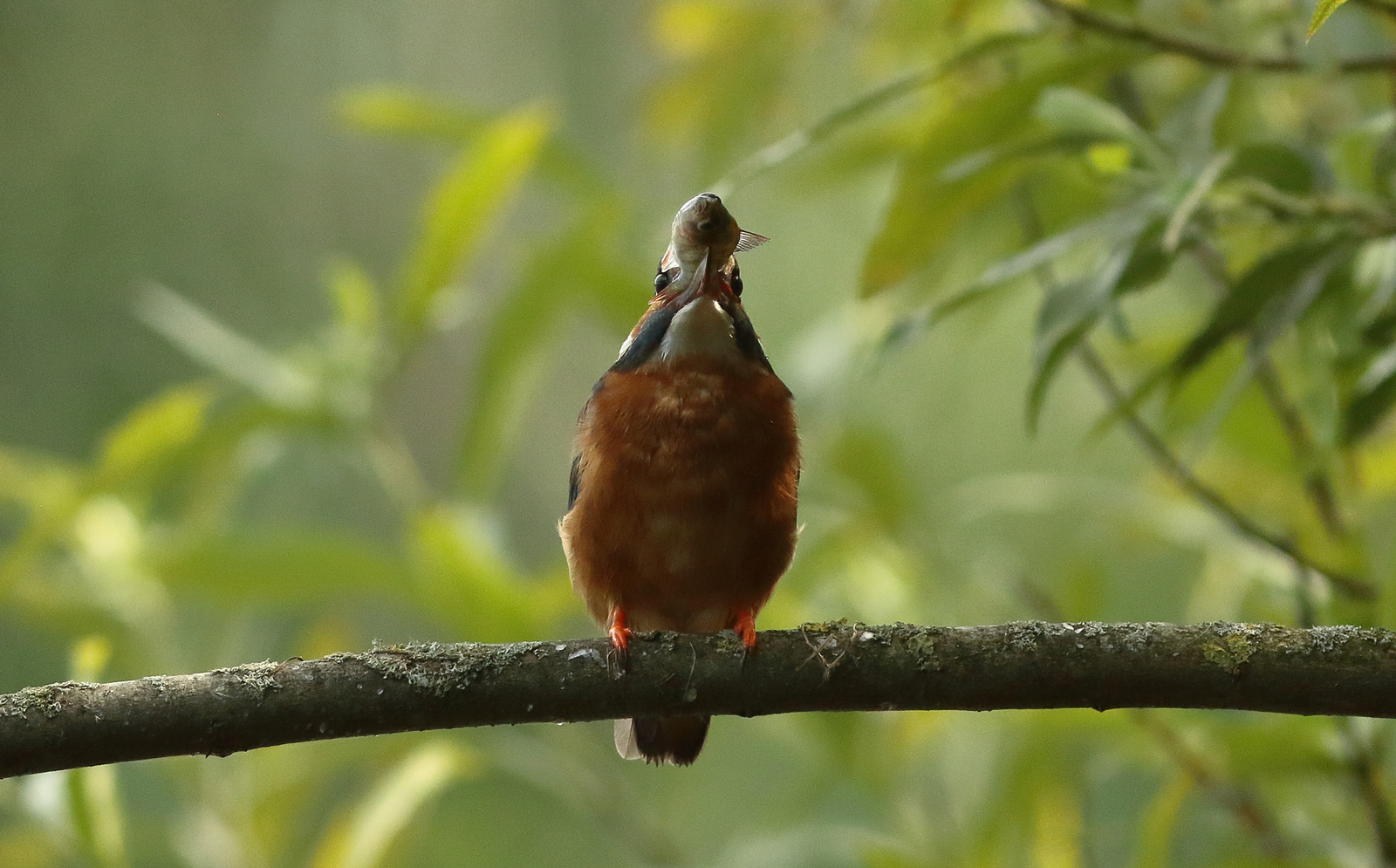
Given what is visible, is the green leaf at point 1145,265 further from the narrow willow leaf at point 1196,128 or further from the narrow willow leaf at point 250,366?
the narrow willow leaf at point 250,366

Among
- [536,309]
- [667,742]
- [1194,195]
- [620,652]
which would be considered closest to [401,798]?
[667,742]

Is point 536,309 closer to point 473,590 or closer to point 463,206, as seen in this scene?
point 463,206

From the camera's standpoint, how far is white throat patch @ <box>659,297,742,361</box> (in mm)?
1676

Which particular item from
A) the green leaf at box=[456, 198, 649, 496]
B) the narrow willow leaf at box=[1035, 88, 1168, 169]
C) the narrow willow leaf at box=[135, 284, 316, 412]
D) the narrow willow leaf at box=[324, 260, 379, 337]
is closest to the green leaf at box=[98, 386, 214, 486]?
the narrow willow leaf at box=[135, 284, 316, 412]

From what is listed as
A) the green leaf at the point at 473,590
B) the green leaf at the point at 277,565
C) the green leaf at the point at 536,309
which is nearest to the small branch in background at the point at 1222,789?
the green leaf at the point at 473,590

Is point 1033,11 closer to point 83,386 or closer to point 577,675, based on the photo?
point 577,675

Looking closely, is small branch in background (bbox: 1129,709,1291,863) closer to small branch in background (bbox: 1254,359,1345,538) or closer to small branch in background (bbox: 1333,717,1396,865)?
small branch in background (bbox: 1333,717,1396,865)

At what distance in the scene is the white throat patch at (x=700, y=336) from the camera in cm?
168

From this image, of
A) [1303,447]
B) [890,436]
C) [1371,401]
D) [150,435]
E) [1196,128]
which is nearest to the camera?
[1371,401]

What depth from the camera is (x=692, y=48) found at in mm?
2586

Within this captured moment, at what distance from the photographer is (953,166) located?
5.29 ft

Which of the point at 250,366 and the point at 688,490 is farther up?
the point at 250,366

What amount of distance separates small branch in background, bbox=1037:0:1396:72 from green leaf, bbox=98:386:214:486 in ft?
4.82

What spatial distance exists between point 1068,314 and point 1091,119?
230 millimetres
